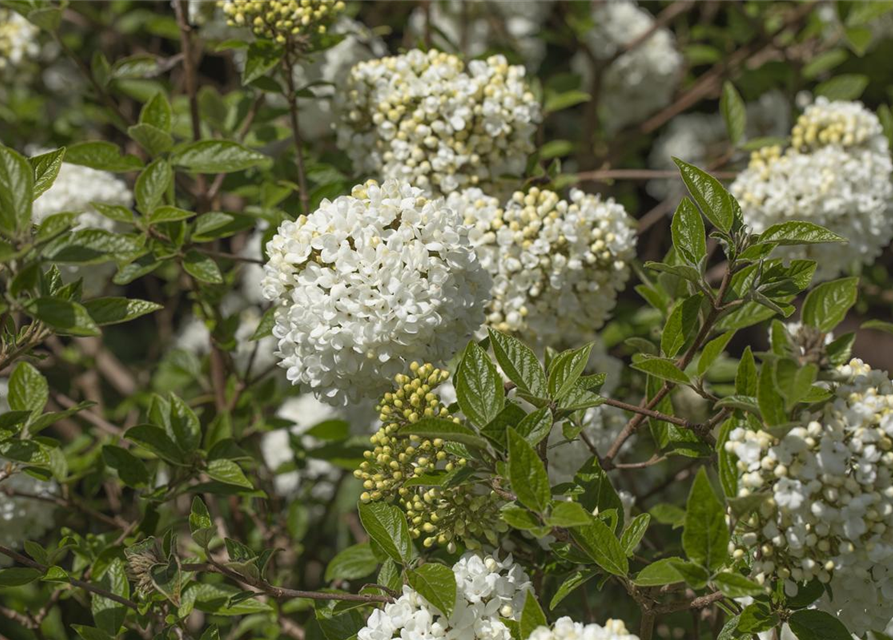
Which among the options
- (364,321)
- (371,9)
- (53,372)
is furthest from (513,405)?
(371,9)

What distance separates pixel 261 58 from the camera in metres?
2.32

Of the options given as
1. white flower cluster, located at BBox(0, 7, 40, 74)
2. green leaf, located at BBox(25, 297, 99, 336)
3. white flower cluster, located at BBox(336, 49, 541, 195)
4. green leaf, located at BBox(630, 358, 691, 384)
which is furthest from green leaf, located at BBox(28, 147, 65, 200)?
white flower cluster, located at BBox(0, 7, 40, 74)

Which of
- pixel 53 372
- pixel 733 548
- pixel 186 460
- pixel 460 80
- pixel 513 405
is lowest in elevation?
pixel 53 372

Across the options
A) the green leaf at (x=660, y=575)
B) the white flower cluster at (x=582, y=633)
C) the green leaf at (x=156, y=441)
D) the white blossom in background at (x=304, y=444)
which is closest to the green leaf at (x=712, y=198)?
the green leaf at (x=660, y=575)

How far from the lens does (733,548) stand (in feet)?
5.55

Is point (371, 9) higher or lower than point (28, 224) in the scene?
lower

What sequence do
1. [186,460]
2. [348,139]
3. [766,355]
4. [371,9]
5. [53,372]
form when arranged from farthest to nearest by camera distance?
1. [371,9]
2. [53,372]
3. [348,139]
4. [186,460]
5. [766,355]

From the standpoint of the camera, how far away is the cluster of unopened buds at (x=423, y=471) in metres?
1.78

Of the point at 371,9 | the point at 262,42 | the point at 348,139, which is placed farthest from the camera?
the point at 371,9

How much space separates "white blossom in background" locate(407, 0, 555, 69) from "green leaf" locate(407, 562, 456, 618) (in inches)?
109

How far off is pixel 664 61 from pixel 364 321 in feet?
9.45

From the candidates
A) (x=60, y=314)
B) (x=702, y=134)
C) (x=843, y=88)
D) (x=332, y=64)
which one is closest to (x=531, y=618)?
(x=60, y=314)

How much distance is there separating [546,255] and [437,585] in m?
0.96

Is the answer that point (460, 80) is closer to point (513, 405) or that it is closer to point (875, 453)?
point (513, 405)
